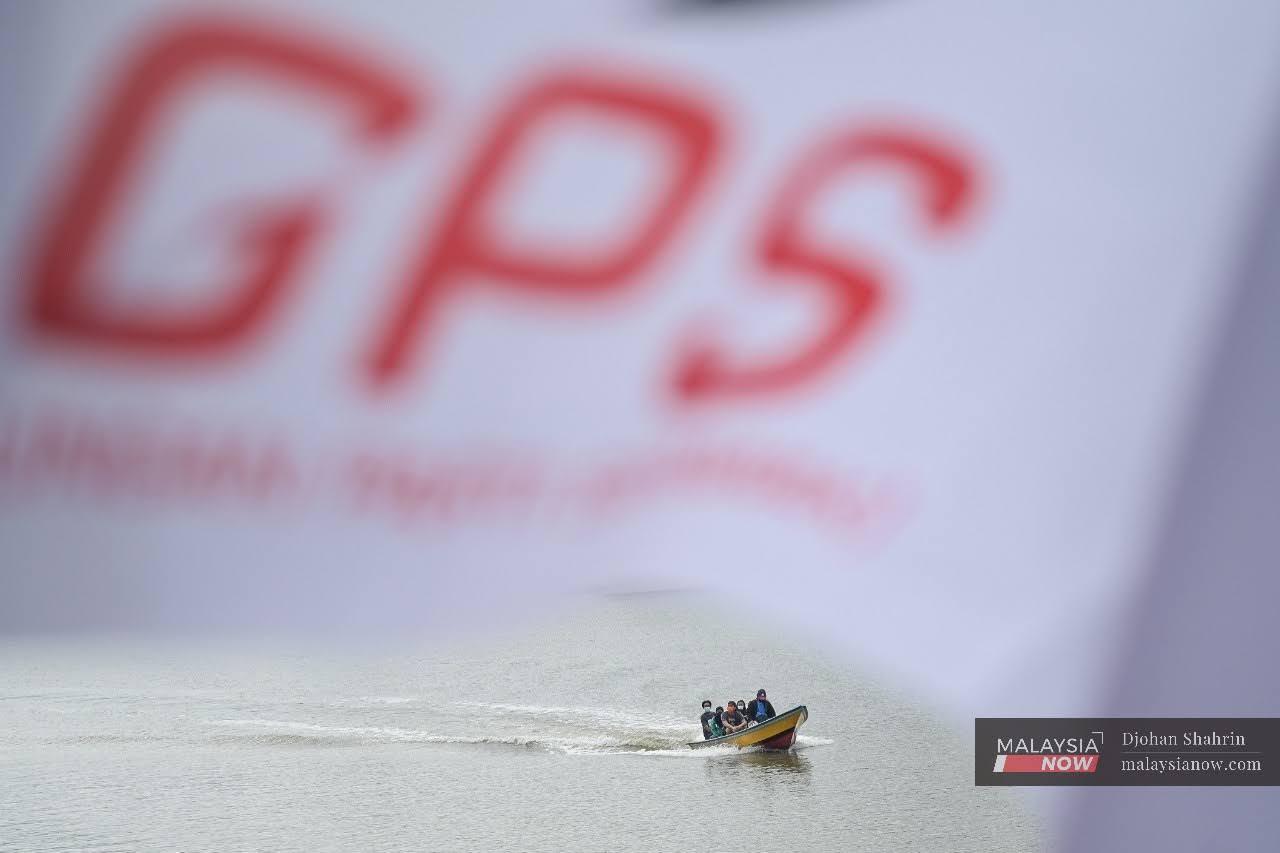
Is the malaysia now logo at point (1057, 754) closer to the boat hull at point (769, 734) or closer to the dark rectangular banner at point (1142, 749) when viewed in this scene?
the dark rectangular banner at point (1142, 749)

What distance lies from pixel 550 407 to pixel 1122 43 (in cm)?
39

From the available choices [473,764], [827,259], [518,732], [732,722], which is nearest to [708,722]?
[732,722]

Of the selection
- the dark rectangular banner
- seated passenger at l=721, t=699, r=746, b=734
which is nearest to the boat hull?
seated passenger at l=721, t=699, r=746, b=734

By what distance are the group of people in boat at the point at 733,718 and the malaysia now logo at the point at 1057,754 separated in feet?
42.1

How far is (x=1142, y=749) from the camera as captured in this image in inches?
31.1

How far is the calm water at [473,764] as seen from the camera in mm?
14023

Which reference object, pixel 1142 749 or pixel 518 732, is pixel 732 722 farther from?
pixel 1142 749

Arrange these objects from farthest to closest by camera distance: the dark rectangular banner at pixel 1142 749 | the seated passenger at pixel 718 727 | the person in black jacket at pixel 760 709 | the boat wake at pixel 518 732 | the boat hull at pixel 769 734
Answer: the boat wake at pixel 518 732, the seated passenger at pixel 718 727, the person in black jacket at pixel 760 709, the boat hull at pixel 769 734, the dark rectangular banner at pixel 1142 749

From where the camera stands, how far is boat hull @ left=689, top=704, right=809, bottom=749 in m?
13.3

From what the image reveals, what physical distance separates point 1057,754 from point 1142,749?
6cm

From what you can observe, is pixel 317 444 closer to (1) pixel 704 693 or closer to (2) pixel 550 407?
(2) pixel 550 407

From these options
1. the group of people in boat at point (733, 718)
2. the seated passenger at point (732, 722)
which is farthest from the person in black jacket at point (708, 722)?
the seated passenger at point (732, 722)

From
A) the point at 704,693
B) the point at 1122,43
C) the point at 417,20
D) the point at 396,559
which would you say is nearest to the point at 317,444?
the point at 396,559

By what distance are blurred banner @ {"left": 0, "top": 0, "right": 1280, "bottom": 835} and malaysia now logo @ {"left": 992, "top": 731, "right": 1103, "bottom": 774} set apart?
0.11 feet
